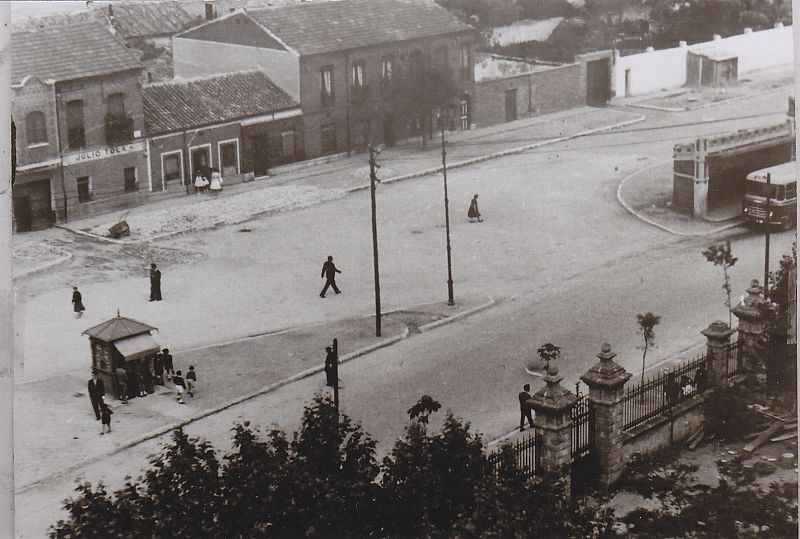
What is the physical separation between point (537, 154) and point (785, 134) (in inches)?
246

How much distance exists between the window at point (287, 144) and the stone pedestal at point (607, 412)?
9.27 m

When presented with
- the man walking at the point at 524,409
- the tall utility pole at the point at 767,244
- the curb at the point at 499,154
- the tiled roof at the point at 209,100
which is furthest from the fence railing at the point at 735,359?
the tiled roof at the point at 209,100

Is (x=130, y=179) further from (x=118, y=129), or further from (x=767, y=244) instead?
(x=767, y=244)

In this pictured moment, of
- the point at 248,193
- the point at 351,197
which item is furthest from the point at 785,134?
the point at 248,193

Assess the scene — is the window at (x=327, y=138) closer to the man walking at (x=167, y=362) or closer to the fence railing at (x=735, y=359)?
the man walking at (x=167, y=362)

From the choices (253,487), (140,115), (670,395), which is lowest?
(670,395)

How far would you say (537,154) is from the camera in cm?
3061

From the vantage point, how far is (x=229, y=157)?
2811 cm

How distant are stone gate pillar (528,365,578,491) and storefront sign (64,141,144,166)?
10.1 m

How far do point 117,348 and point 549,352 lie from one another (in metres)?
8.97

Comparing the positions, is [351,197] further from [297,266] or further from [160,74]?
[160,74]

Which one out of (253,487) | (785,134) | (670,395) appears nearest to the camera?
(253,487)

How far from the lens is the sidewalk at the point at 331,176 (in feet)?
80.7

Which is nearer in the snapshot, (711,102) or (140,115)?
(140,115)
